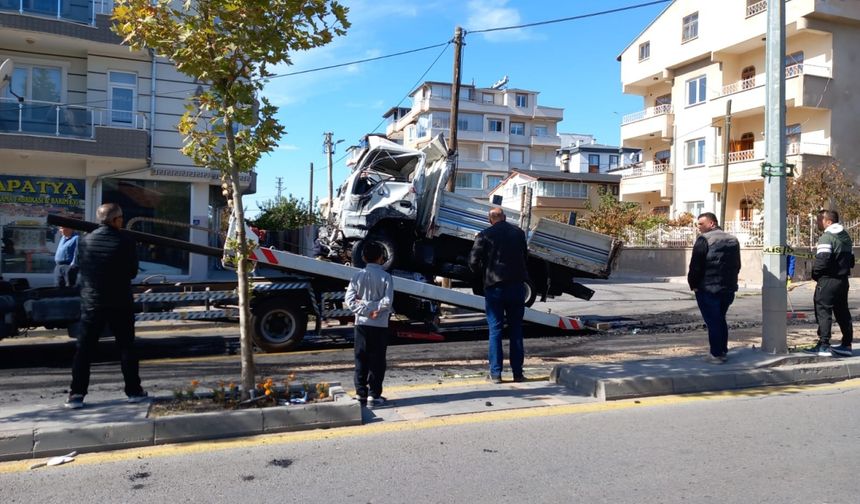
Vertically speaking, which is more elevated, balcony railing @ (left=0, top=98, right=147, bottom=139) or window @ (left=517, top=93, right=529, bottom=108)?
window @ (left=517, top=93, right=529, bottom=108)

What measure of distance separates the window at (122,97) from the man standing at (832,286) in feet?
58.5

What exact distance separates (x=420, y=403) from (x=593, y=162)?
68.2m

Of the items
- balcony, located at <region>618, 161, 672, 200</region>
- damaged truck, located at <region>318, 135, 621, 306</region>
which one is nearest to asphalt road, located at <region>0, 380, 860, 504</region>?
damaged truck, located at <region>318, 135, 621, 306</region>

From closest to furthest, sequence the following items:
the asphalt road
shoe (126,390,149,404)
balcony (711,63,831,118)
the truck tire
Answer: the asphalt road → shoe (126,390,149,404) → the truck tire → balcony (711,63,831,118)

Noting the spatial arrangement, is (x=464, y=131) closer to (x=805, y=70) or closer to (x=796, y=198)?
(x=805, y=70)

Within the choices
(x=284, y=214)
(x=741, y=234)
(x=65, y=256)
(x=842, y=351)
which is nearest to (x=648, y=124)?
(x=741, y=234)

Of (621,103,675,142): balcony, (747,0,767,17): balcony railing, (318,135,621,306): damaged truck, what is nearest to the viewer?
(318,135,621,306): damaged truck

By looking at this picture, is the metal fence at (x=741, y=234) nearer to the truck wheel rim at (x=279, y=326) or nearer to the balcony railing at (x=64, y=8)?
the truck wheel rim at (x=279, y=326)

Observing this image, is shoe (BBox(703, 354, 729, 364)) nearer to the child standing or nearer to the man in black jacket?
the child standing

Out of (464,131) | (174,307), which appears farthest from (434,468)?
(464,131)

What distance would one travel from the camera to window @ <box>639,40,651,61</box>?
36.3 m

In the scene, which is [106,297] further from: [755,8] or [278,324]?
[755,8]

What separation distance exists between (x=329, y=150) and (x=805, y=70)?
Result: 26910mm

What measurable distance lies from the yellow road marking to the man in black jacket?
3.38 feet
